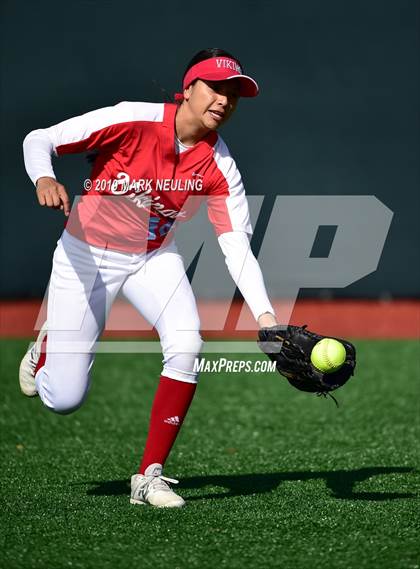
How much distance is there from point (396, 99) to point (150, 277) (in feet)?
25.9

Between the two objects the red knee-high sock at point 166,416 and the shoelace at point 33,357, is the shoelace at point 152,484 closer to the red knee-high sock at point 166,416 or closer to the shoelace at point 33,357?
the red knee-high sock at point 166,416

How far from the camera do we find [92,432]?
658 centimetres

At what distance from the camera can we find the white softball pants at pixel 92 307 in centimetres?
462

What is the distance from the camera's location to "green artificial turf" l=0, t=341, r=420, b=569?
3.74m

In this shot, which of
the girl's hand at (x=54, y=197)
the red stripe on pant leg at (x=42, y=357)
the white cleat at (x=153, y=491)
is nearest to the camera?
the girl's hand at (x=54, y=197)

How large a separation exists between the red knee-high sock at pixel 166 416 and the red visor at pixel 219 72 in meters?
1.42

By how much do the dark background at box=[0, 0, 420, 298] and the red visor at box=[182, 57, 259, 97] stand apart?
710 centimetres

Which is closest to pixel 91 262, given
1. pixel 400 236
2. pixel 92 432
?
pixel 92 432

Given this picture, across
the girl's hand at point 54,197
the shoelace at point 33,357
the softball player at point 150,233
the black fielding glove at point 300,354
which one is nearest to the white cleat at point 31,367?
the shoelace at point 33,357

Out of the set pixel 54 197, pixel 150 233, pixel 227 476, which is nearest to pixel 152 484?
pixel 227 476

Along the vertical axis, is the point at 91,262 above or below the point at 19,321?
below

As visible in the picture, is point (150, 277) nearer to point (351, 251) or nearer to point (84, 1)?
point (351, 251)

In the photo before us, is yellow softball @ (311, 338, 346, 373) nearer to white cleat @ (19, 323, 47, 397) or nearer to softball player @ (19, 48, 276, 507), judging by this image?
softball player @ (19, 48, 276, 507)

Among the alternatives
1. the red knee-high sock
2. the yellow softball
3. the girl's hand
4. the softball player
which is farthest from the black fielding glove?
the girl's hand
